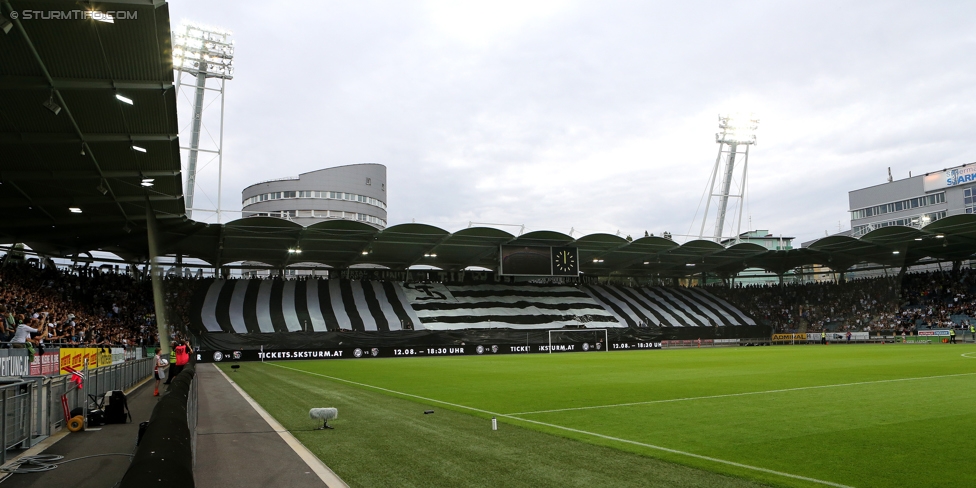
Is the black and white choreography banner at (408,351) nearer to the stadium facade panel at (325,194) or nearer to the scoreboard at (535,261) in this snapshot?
the scoreboard at (535,261)

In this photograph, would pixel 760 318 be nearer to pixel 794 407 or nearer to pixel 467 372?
pixel 467 372

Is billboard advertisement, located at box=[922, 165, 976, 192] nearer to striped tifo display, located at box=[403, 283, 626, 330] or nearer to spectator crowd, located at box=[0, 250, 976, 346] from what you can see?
spectator crowd, located at box=[0, 250, 976, 346]

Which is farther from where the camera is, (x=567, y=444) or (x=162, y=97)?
(x=162, y=97)

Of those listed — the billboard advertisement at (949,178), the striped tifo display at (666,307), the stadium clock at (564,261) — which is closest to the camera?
the stadium clock at (564,261)

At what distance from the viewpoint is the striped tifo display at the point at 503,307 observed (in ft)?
185

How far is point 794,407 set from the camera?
13.3 m

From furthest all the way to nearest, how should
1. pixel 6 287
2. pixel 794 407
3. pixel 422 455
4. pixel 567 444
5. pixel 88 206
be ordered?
pixel 88 206
pixel 6 287
pixel 794 407
pixel 567 444
pixel 422 455

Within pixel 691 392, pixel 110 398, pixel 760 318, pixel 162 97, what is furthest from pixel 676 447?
pixel 760 318

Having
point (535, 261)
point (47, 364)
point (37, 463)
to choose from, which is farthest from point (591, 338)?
point (37, 463)

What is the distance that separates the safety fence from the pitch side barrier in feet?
88.1

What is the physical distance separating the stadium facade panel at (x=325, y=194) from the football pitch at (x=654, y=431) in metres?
70.3

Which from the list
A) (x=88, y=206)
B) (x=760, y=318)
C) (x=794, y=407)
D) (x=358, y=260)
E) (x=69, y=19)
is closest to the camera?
(x=794, y=407)

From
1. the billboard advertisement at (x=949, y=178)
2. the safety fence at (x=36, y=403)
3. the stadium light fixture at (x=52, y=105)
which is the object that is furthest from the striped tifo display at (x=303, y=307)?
the billboard advertisement at (x=949, y=178)

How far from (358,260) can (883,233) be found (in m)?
44.8
